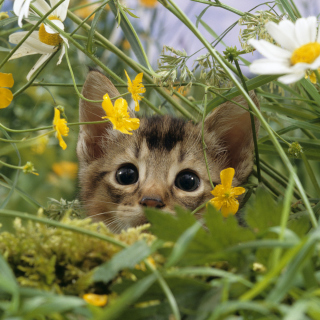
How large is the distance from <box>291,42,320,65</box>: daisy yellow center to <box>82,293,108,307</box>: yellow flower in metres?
0.46

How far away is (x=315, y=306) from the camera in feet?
1.22

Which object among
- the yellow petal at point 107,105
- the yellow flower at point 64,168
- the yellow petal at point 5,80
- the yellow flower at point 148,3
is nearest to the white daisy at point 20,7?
the yellow petal at point 5,80

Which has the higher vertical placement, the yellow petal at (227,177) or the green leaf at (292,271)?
the yellow petal at (227,177)

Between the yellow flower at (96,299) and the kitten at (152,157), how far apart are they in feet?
2.08

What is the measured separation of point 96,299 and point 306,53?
485 millimetres

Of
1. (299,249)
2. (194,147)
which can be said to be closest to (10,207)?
(194,147)

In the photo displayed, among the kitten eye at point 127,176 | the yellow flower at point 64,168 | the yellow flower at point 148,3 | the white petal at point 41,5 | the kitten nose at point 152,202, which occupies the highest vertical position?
the yellow flower at point 148,3

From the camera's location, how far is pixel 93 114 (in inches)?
56.9

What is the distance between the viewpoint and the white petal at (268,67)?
1.91 feet

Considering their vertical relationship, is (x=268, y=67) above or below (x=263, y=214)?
above

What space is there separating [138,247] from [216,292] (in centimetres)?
11

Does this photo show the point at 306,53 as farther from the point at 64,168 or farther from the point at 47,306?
the point at 64,168

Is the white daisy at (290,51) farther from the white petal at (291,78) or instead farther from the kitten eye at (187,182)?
the kitten eye at (187,182)

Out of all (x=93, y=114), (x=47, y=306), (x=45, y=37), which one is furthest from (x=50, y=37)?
(x=47, y=306)
